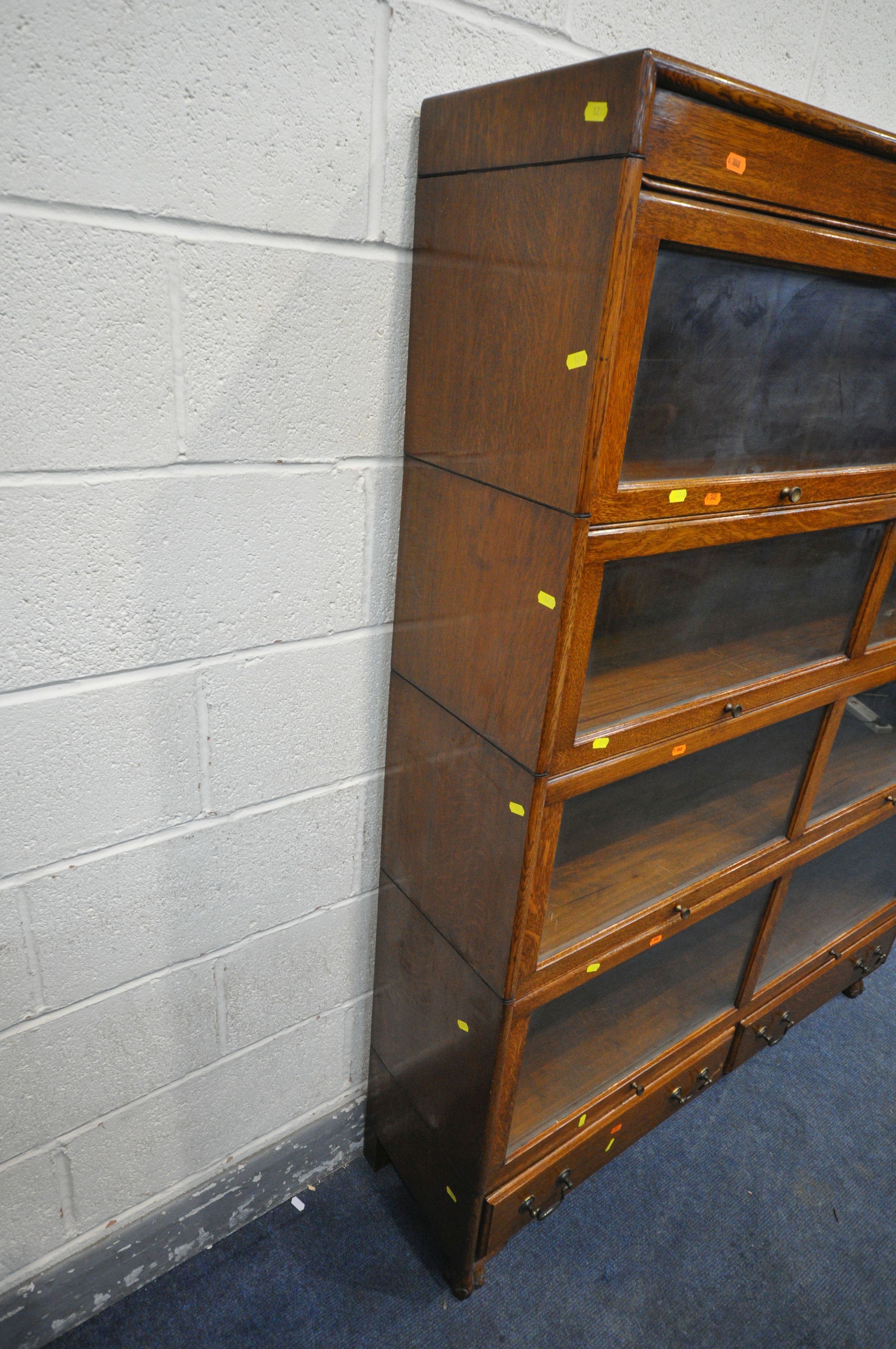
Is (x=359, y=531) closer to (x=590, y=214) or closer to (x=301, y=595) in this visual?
(x=301, y=595)

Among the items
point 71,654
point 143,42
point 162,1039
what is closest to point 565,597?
point 71,654

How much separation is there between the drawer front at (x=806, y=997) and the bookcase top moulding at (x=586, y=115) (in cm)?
161

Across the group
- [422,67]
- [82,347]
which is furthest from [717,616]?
[82,347]

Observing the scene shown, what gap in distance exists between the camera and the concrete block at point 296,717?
1.14 metres

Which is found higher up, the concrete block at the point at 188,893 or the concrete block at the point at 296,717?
the concrete block at the point at 296,717

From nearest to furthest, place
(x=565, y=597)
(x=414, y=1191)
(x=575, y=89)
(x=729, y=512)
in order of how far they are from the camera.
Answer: (x=575, y=89) < (x=565, y=597) < (x=729, y=512) < (x=414, y=1191)

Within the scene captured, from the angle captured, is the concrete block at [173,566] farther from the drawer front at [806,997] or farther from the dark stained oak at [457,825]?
the drawer front at [806,997]

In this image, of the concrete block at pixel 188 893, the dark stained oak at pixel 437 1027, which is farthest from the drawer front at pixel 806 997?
the concrete block at pixel 188 893

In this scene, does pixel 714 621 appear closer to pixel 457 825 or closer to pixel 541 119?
pixel 457 825

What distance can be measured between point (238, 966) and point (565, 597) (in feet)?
2.70

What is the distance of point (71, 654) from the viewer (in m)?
0.98

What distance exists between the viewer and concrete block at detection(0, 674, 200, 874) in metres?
1.00

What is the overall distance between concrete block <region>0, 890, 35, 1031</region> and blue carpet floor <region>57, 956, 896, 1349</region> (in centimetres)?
67

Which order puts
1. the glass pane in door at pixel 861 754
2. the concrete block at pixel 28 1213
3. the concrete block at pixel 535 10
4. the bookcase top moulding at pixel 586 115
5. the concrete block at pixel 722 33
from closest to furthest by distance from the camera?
1. the bookcase top moulding at pixel 586 115
2. the concrete block at pixel 535 10
3. the concrete block at pixel 722 33
4. the concrete block at pixel 28 1213
5. the glass pane in door at pixel 861 754
